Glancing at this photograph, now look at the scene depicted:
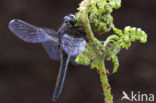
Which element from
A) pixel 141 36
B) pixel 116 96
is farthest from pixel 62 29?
pixel 116 96

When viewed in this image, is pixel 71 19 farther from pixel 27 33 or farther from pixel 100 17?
pixel 27 33

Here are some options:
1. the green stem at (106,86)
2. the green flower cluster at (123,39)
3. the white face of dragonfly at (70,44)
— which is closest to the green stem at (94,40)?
the green stem at (106,86)

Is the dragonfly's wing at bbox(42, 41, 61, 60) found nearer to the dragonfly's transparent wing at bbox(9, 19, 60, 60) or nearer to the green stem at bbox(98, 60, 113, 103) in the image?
the dragonfly's transparent wing at bbox(9, 19, 60, 60)

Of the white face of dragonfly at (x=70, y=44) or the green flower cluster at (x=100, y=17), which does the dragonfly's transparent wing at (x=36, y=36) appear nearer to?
the white face of dragonfly at (x=70, y=44)

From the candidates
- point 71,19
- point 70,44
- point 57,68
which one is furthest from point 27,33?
point 57,68

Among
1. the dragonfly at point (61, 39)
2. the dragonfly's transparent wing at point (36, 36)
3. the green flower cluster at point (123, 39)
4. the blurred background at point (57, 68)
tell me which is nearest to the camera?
the green flower cluster at point (123, 39)

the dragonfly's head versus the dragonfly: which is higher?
the dragonfly's head

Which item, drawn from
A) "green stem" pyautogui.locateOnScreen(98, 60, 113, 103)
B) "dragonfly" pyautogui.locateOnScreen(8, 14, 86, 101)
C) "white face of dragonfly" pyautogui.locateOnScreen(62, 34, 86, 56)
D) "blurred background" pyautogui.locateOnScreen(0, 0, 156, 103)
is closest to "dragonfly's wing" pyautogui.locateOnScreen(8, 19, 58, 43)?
"dragonfly" pyautogui.locateOnScreen(8, 14, 86, 101)

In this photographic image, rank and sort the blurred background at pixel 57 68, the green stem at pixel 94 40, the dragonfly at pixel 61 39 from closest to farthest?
1. the green stem at pixel 94 40
2. the dragonfly at pixel 61 39
3. the blurred background at pixel 57 68

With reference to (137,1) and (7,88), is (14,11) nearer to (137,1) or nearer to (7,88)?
(7,88)
